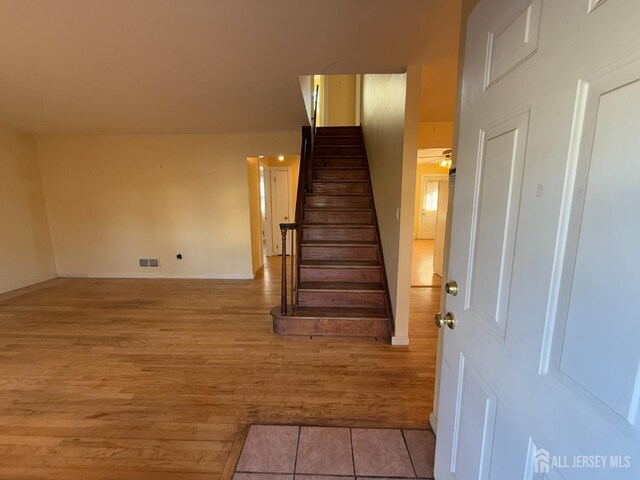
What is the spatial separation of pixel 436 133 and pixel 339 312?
2.95m

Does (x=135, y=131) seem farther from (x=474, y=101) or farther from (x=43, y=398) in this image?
(x=474, y=101)

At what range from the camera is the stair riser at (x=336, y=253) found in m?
3.38

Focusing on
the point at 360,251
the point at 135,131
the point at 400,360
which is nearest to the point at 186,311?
the point at 360,251

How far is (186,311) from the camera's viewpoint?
3432mm

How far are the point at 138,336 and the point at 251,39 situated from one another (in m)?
2.87

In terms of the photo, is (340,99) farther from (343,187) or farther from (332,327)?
(332,327)

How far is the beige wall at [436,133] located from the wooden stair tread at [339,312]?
8.60ft

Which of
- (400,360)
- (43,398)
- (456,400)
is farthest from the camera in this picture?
(400,360)

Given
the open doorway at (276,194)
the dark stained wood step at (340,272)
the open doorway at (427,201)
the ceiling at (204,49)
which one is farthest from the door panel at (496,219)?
the open doorway at (276,194)

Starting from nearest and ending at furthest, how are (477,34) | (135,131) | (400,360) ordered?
(477,34) → (400,360) → (135,131)

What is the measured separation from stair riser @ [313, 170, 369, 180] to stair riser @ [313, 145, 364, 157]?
470mm

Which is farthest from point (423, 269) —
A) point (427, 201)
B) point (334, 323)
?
point (427, 201)

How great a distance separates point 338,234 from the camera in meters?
3.60

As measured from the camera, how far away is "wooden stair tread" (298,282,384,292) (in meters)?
2.96
